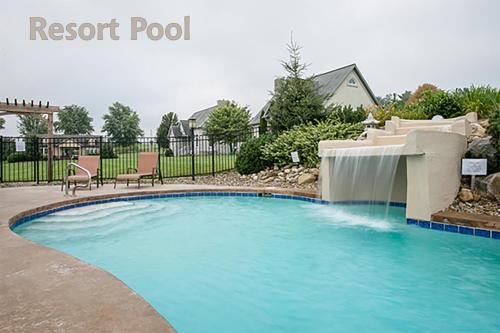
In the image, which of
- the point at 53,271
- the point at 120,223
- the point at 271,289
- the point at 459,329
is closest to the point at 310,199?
the point at 120,223

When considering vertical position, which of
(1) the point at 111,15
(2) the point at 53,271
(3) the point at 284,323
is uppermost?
(1) the point at 111,15

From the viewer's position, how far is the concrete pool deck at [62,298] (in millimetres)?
1706

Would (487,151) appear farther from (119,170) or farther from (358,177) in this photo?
(119,170)

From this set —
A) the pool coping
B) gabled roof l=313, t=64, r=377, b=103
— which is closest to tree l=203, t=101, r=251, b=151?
gabled roof l=313, t=64, r=377, b=103

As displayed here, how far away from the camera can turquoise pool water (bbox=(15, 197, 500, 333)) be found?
264 cm

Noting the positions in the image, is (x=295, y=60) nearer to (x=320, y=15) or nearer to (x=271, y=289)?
(x=320, y=15)

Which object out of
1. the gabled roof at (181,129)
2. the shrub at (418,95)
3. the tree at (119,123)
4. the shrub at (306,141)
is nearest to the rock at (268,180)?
the shrub at (306,141)

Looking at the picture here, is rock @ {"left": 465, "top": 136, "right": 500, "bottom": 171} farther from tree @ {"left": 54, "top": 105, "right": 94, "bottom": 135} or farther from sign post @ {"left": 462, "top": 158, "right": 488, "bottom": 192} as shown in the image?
tree @ {"left": 54, "top": 105, "right": 94, "bottom": 135}

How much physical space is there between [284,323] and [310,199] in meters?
5.43

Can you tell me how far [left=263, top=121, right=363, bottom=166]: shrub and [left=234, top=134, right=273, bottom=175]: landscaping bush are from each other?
0.95 feet

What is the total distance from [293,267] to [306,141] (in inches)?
252

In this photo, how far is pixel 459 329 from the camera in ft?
8.03

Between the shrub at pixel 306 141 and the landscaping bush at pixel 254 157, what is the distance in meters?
0.29

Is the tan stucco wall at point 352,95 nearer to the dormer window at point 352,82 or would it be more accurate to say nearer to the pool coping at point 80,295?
the dormer window at point 352,82
